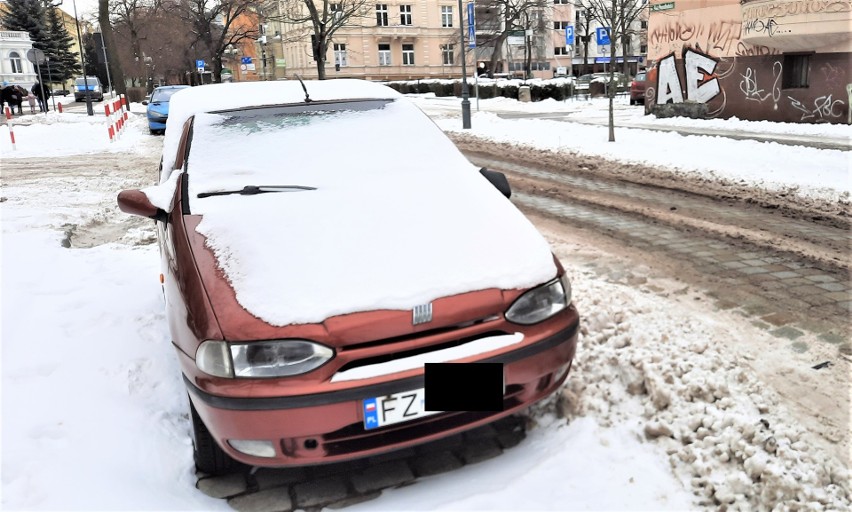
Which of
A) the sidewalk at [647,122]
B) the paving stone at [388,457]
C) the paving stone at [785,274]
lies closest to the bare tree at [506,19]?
the sidewalk at [647,122]

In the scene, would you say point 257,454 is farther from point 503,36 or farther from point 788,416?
point 503,36

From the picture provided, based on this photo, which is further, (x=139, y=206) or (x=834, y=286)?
(x=834, y=286)

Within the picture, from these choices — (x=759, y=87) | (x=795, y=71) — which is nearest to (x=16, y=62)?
(x=759, y=87)

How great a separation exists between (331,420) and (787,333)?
3.00m

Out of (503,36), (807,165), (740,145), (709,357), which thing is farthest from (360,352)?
(503,36)

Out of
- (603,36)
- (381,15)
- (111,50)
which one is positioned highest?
(381,15)

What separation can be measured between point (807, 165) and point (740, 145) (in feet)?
7.45

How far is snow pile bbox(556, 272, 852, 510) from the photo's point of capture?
2572 millimetres

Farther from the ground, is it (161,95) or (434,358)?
(161,95)

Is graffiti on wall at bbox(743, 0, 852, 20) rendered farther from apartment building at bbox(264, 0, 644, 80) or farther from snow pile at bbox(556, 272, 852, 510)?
apartment building at bbox(264, 0, 644, 80)

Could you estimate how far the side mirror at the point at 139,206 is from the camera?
10.8ft

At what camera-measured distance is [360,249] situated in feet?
9.19

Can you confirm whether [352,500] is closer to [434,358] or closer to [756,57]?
[434,358]

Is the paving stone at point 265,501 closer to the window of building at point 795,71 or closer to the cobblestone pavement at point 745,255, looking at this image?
the cobblestone pavement at point 745,255
